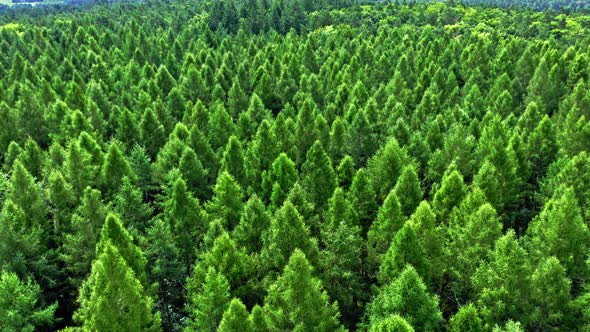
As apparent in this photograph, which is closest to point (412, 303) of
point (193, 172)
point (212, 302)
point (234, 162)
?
point (212, 302)

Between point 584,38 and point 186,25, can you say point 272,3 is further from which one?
point 584,38

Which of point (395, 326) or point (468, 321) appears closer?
point (395, 326)

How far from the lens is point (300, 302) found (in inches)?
1188

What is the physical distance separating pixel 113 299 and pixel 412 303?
18.4 m

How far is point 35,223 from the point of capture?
41.1 meters

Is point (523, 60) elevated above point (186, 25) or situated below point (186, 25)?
below

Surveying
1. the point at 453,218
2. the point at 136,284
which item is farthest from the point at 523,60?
the point at 136,284

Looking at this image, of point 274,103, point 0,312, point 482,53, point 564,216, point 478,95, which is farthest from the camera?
point 482,53

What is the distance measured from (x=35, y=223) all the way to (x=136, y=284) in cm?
1652

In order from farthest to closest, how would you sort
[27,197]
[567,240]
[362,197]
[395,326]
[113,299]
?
[362,197] → [27,197] → [567,240] → [113,299] → [395,326]

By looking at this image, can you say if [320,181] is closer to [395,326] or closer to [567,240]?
[567,240]

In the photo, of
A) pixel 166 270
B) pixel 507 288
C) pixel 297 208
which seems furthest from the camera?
pixel 297 208

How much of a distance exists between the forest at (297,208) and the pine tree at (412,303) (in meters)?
0.11

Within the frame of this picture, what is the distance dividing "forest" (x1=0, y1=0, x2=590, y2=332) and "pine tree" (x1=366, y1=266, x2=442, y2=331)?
4.2 inches
